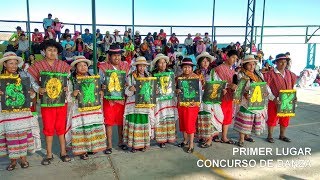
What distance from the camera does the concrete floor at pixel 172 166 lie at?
439 cm

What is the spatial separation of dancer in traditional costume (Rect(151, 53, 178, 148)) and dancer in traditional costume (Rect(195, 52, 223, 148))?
515 millimetres

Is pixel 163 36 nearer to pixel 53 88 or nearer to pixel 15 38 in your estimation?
pixel 15 38

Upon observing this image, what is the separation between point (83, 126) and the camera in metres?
4.77

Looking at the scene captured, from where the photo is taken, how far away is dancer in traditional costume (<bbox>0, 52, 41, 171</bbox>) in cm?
424

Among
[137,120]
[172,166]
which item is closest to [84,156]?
[137,120]

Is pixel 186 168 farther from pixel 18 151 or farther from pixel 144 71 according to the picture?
pixel 18 151

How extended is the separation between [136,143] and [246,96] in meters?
2.23

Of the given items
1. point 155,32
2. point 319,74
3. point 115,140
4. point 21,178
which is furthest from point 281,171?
point 319,74

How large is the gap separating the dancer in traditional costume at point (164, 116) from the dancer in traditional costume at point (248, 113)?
134 centimetres

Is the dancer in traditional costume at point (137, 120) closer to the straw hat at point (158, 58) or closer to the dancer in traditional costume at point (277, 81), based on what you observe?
the straw hat at point (158, 58)

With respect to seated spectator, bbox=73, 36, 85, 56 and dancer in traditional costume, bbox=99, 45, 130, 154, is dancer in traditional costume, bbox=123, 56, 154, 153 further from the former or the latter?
seated spectator, bbox=73, 36, 85, 56

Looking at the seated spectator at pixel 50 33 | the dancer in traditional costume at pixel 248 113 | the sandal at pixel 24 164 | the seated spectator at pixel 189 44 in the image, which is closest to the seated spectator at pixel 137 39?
the seated spectator at pixel 189 44

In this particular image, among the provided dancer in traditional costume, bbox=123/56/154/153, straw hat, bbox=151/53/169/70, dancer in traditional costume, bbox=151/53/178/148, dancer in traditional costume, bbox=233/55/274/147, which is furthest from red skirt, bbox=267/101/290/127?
dancer in traditional costume, bbox=123/56/154/153

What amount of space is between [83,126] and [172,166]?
1.59m
